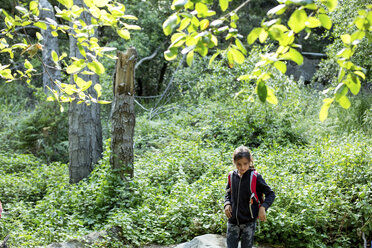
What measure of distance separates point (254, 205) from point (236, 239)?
423 mm

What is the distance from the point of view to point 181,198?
227 inches

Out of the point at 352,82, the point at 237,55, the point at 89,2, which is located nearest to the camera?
the point at 352,82

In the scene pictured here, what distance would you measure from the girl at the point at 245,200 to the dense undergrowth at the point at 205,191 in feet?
3.44

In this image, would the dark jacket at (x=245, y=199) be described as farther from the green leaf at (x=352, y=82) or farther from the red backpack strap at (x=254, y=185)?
the green leaf at (x=352, y=82)

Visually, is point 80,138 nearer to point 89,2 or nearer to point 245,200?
point 245,200

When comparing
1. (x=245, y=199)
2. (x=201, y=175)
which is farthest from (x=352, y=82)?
(x=201, y=175)

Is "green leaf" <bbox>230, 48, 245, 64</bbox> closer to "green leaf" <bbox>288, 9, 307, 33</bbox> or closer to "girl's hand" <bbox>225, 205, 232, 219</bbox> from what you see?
"green leaf" <bbox>288, 9, 307, 33</bbox>

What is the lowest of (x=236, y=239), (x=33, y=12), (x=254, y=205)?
(x=236, y=239)

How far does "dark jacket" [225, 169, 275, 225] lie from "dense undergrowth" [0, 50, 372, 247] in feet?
3.66

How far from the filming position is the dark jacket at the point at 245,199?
4035mm

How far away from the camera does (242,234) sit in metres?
4.10

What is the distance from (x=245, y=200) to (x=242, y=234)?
0.37 meters

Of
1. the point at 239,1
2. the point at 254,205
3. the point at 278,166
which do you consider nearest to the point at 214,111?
the point at 278,166

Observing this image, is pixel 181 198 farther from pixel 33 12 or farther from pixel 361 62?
pixel 361 62
